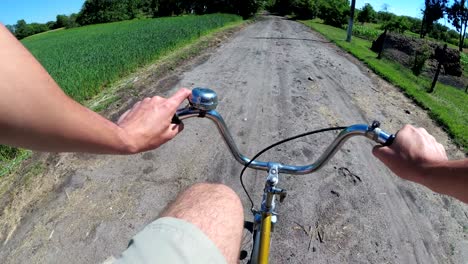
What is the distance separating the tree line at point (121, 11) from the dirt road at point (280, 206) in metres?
38.5

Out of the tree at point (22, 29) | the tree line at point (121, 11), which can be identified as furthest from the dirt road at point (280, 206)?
the tree at point (22, 29)

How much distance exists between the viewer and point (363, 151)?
4992 mm

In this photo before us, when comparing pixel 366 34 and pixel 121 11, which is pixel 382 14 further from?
pixel 121 11

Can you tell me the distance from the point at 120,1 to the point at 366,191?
7812 cm

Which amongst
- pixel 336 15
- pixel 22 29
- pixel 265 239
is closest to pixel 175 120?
pixel 265 239

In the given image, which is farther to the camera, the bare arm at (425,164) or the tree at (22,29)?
→ the tree at (22,29)

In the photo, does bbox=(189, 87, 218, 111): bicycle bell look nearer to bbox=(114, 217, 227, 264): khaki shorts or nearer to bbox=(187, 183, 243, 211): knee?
bbox=(187, 183, 243, 211): knee

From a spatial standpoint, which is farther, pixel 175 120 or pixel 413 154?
pixel 175 120

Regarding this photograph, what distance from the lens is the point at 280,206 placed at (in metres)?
3.69

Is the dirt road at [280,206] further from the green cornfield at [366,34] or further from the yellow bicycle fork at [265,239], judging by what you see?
the green cornfield at [366,34]

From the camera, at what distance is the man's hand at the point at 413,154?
1184mm

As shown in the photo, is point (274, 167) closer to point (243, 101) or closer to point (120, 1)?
point (243, 101)

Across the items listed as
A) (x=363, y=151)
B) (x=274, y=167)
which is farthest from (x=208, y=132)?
(x=274, y=167)

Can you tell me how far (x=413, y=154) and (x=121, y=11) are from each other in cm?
7732
